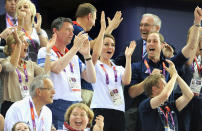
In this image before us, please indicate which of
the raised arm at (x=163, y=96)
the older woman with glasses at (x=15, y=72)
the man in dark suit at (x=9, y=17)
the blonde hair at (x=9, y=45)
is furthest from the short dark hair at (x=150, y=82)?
the man in dark suit at (x=9, y=17)

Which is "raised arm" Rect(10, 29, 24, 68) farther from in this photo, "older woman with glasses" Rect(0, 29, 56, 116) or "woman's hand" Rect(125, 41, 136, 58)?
"woman's hand" Rect(125, 41, 136, 58)

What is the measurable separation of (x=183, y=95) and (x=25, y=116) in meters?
2.20

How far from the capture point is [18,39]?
6574mm

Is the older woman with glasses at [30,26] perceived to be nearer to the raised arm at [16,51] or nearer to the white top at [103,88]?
the raised arm at [16,51]

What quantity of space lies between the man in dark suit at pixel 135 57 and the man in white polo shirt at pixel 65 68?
743 millimetres

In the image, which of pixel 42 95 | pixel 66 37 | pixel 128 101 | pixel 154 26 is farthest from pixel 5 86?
pixel 154 26

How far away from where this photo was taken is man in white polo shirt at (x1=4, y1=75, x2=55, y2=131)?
5953 mm

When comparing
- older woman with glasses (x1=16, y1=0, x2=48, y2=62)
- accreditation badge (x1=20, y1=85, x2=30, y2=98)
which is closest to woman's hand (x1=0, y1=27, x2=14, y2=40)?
older woman with glasses (x1=16, y1=0, x2=48, y2=62)

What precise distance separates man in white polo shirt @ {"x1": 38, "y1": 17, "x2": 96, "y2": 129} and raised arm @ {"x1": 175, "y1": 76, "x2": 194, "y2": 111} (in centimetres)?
116

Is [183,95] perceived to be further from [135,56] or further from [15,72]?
[15,72]

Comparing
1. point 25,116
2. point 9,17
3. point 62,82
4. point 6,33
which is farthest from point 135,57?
point 25,116

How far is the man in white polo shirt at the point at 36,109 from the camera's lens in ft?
19.5

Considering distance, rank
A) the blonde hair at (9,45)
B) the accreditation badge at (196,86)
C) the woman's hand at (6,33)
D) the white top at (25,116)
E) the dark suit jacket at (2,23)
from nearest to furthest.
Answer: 1. the white top at (25,116)
2. the blonde hair at (9,45)
3. the woman's hand at (6,33)
4. the accreditation badge at (196,86)
5. the dark suit jacket at (2,23)

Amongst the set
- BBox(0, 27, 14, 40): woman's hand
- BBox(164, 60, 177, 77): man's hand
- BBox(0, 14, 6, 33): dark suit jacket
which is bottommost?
BBox(164, 60, 177, 77): man's hand
